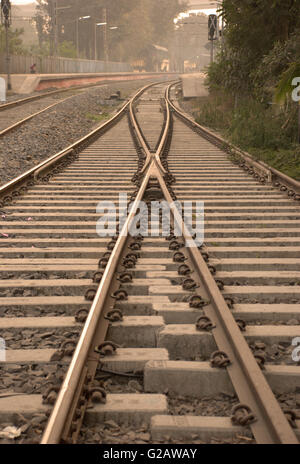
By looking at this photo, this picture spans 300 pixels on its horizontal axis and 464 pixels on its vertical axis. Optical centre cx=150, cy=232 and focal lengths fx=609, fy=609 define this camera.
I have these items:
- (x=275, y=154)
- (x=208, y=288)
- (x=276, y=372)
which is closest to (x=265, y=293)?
(x=208, y=288)

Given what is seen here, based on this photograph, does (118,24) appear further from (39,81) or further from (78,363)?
(78,363)

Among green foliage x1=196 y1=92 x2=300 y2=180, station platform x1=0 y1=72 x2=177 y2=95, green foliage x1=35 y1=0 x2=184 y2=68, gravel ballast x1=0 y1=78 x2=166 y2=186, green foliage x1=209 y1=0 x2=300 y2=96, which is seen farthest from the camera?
green foliage x1=35 y1=0 x2=184 y2=68

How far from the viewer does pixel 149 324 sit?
12.1 feet

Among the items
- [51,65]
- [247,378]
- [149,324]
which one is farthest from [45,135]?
[51,65]

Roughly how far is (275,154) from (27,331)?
26.0 ft

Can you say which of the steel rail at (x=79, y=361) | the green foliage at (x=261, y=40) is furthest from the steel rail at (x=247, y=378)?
the green foliage at (x=261, y=40)

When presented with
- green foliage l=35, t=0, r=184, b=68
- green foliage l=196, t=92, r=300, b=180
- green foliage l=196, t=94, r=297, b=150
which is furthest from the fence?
green foliage l=196, t=92, r=300, b=180

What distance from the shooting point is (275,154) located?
1084 cm

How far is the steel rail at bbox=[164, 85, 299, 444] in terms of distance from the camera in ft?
8.27

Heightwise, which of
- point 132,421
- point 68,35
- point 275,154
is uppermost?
point 68,35

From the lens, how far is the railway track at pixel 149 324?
275cm

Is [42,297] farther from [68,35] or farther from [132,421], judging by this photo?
[68,35]

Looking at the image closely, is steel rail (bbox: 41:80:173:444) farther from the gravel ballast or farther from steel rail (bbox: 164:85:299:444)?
the gravel ballast

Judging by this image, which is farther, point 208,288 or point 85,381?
point 208,288
